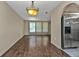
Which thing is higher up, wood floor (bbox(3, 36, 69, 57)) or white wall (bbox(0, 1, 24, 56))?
white wall (bbox(0, 1, 24, 56))

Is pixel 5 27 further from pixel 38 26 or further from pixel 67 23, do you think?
pixel 38 26

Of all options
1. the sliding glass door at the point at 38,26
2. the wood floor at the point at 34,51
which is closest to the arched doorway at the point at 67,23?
the wood floor at the point at 34,51

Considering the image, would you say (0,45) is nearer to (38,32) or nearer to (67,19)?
(67,19)

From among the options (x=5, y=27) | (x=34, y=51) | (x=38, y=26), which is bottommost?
(x=34, y=51)

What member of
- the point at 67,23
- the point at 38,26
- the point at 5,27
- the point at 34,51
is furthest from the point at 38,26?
the point at 5,27

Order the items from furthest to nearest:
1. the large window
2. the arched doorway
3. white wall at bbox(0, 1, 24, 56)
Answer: the large window < the arched doorway < white wall at bbox(0, 1, 24, 56)

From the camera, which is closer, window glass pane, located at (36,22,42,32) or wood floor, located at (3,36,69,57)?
wood floor, located at (3,36,69,57)

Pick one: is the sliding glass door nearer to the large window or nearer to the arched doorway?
the large window

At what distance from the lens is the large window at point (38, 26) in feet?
72.8

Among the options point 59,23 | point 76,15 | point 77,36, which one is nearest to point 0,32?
point 59,23

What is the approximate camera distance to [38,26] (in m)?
22.4

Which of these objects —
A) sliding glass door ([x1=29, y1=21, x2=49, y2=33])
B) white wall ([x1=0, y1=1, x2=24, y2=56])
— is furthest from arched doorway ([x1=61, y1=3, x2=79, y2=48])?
sliding glass door ([x1=29, y1=21, x2=49, y2=33])

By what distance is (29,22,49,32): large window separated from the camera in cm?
2219

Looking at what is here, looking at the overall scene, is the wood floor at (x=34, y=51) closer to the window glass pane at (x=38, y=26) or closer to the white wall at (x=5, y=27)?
the white wall at (x=5, y=27)
